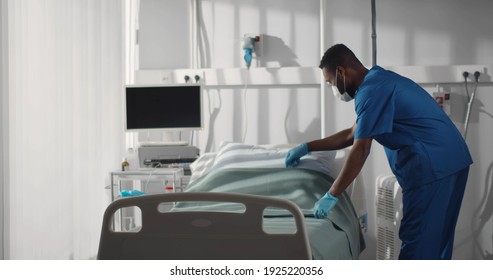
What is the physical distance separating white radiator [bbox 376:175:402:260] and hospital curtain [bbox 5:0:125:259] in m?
1.71

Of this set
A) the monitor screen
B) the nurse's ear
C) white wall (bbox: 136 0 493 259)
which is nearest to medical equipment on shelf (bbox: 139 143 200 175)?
the monitor screen

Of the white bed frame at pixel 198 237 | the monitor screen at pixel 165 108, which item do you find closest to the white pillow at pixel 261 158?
the monitor screen at pixel 165 108

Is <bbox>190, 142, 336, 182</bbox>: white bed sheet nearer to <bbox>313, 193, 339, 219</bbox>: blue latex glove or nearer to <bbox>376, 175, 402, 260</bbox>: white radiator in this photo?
<bbox>376, 175, 402, 260</bbox>: white radiator

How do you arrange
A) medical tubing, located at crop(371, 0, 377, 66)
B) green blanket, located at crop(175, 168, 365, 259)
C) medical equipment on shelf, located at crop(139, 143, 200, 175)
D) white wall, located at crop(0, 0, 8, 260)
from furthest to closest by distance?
medical tubing, located at crop(371, 0, 377, 66) < medical equipment on shelf, located at crop(139, 143, 200, 175) < white wall, located at crop(0, 0, 8, 260) < green blanket, located at crop(175, 168, 365, 259)

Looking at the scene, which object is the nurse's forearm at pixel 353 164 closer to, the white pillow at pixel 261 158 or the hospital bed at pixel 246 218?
the hospital bed at pixel 246 218

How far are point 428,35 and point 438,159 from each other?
69.6 inches

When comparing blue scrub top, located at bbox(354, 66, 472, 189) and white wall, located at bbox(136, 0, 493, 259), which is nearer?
blue scrub top, located at bbox(354, 66, 472, 189)

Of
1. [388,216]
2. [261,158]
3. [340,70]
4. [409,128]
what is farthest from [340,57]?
[388,216]

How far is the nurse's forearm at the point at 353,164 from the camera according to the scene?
247cm

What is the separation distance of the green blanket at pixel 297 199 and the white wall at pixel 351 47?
113cm

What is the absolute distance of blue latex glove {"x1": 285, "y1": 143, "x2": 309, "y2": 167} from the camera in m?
3.14

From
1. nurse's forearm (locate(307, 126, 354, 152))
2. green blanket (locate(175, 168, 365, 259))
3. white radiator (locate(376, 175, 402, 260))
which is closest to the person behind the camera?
green blanket (locate(175, 168, 365, 259))

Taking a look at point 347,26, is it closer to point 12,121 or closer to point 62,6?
point 62,6

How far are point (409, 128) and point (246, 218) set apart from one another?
125 centimetres
